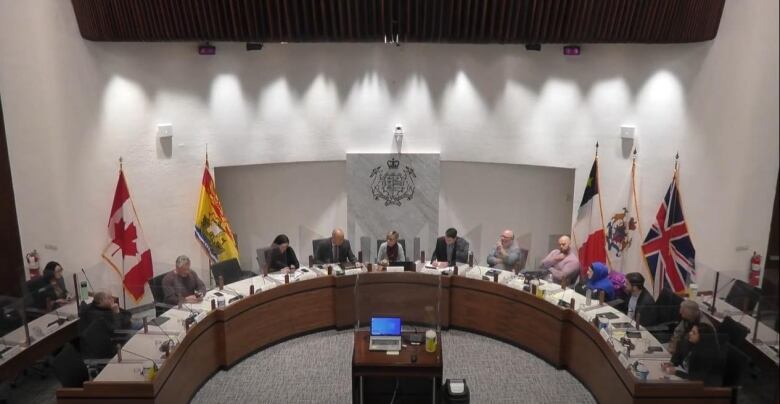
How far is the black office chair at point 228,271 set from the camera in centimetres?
816

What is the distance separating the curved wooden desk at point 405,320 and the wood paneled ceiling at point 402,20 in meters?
3.06

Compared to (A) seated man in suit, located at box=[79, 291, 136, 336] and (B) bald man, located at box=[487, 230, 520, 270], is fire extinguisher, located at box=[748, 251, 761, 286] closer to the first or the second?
(B) bald man, located at box=[487, 230, 520, 270]

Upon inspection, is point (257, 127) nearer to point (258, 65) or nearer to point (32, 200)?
point (258, 65)

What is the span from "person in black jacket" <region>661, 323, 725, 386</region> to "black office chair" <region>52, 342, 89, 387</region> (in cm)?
524

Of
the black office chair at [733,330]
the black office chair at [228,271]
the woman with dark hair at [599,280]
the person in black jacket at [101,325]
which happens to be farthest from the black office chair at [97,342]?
the black office chair at [733,330]

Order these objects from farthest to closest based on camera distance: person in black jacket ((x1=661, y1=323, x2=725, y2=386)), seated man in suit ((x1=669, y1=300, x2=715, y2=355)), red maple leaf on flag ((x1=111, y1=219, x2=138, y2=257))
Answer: red maple leaf on flag ((x1=111, y1=219, x2=138, y2=257))
seated man in suit ((x1=669, y1=300, x2=715, y2=355))
person in black jacket ((x1=661, y1=323, x2=725, y2=386))

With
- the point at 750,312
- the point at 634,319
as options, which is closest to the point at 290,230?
the point at 634,319

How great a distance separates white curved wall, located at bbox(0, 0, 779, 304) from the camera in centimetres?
770

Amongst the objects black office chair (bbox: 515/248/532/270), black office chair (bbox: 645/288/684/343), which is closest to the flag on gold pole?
black office chair (bbox: 515/248/532/270)

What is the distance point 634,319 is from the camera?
21.5 feet

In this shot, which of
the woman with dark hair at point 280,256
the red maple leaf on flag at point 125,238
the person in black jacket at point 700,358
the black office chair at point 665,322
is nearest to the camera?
the person in black jacket at point 700,358

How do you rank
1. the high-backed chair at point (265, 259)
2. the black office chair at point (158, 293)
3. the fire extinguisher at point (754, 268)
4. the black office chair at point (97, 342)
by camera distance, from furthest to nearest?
the high-backed chair at point (265, 259), the fire extinguisher at point (754, 268), the black office chair at point (158, 293), the black office chair at point (97, 342)

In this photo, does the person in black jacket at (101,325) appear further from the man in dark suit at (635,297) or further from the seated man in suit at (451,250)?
the man in dark suit at (635,297)

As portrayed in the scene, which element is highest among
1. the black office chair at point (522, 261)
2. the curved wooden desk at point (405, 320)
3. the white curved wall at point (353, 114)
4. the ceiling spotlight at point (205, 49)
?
the ceiling spotlight at point (205, 49)
